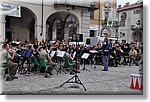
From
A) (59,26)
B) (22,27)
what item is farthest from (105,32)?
(22,27)

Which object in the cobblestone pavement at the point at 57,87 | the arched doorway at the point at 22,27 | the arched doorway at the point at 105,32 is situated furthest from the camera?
the arched doorway at the point at 105,32

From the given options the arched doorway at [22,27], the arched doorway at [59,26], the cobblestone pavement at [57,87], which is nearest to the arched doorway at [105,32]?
the arched doorway at [59,26]

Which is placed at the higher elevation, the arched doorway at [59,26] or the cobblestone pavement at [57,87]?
the arched doorway at [59,26]

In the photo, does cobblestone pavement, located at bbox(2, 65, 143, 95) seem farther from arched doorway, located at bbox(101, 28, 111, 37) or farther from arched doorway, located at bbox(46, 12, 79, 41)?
arched doorway, located at bbox(101, 28, 111, 37)

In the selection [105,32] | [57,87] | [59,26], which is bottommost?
[57,87]

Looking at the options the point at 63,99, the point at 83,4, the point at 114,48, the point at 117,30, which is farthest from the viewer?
the point at 117,30

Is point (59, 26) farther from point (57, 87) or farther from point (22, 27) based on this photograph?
point (57, 87)

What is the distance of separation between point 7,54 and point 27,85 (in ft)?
4.94

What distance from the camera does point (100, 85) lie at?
8.55 m

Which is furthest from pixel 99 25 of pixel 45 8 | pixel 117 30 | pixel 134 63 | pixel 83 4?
pixel 134 63

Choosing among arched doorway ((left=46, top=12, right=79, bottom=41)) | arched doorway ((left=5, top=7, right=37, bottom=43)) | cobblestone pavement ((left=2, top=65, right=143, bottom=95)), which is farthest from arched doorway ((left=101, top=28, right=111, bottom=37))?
cobblestone pavement ((left=2, top=65, right=143, bottom=95))

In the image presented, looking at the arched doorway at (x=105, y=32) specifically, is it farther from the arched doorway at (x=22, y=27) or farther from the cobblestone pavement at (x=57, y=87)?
the cobblestone pavement at (x=57, y=87)

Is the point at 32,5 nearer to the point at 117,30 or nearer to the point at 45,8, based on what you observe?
the point at 45,8

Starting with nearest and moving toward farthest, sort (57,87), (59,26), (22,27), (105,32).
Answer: (57,87), (22,27), (59,26), (105,32)
